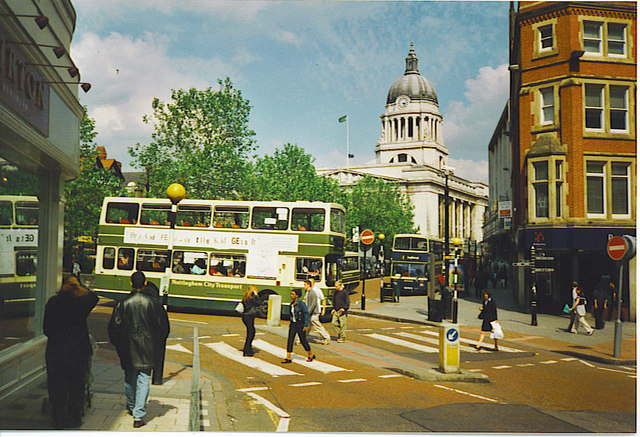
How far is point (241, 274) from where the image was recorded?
23.3 metres

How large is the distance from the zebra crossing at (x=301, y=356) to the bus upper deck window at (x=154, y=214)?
7221 mm

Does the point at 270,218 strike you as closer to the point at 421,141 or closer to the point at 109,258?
the point at 109,258

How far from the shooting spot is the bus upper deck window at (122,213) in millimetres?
23828

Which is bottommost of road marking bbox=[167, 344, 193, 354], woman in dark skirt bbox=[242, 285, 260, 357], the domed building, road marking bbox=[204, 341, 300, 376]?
road marking bbox=[204, 341, 300, 376]

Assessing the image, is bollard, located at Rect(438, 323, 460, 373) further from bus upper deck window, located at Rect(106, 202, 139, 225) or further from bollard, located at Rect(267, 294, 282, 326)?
bus upper deck window, located at Rect(106, 202, 139, 225)

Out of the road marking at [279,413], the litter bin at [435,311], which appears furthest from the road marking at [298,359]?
the litter bin at [435,311]

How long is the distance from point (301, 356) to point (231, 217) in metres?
9.56

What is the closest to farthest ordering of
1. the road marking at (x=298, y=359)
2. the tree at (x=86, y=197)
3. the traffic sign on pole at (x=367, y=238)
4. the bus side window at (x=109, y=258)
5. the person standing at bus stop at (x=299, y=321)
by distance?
the road marking at (x=298, y=359) → the person standing at bus stop at (x=299, y=321) → the bus side window at (x=109, y=258) → the traffic sign on pole at (x=367, y=238) → the tree at (x=86, y=197)

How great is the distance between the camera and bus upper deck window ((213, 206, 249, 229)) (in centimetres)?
2302

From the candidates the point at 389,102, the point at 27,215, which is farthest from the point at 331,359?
the point at 389,102

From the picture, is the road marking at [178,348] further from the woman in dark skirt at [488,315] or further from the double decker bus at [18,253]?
the woman in dark skirt at [488,315]

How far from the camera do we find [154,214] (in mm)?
23344

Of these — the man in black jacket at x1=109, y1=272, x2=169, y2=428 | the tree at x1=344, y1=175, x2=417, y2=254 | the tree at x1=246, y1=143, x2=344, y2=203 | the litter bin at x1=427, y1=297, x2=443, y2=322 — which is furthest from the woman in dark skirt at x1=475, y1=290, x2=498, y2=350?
the tree at x1=344, y1=175, x2=417, y2=254

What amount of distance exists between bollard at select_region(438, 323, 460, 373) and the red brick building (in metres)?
14.8
